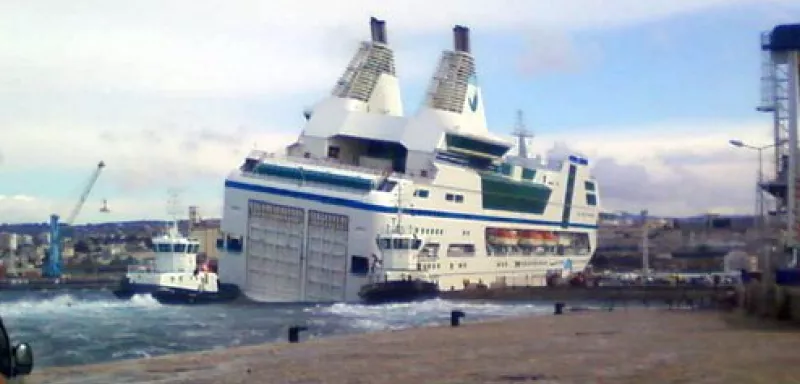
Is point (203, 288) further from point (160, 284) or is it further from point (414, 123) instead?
point (414, 123)

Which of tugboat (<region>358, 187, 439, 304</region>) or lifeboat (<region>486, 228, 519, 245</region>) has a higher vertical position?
lifeboat (<region>486, 228, 519, 245</region>)

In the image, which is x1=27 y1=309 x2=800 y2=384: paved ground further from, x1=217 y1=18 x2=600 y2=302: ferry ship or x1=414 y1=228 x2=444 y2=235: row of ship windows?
x1=414 y1=228 x2=444 y2=235: row of ship windows

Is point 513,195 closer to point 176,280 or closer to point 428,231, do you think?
point 428,231

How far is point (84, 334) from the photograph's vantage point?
141 feet

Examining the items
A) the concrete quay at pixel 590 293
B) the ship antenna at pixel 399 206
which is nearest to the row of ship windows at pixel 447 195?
the ship antenna at pixel 399 206

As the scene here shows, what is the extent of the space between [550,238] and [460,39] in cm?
1929

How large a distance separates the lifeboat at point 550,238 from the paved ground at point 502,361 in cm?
6736

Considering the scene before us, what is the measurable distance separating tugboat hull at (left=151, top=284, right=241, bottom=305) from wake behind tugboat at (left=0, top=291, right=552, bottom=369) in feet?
2.46

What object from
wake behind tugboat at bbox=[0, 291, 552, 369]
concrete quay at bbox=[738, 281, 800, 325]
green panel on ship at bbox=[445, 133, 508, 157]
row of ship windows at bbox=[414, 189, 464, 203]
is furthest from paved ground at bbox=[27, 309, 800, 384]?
green panel on ship at bbox=[445, 133, 508, 157]

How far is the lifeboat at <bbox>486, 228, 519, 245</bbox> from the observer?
3452 inches

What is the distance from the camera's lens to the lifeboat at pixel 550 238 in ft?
321

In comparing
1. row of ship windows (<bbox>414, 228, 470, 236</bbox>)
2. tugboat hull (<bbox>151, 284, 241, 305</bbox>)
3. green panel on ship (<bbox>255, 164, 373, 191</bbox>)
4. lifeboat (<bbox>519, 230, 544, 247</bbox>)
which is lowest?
tugboat hull (<bbox>151, 284, 241, 305</bbox>)

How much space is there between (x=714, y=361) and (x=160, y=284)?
5666 cm

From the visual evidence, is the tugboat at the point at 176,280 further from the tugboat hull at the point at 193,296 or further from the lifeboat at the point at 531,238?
the lifeboat at the point at 531,238
